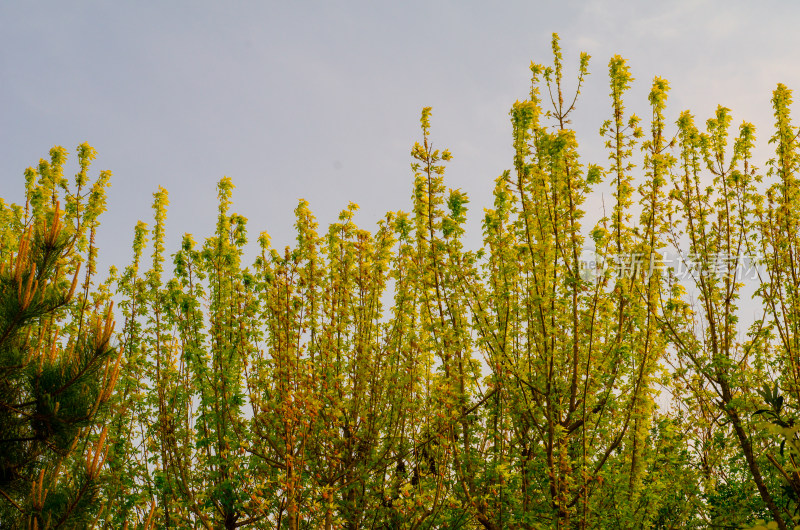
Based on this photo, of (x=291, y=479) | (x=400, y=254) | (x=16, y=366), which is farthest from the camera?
(x=400, y=254)

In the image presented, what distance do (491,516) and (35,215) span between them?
701cm

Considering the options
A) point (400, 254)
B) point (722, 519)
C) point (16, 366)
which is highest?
point (400, 254)

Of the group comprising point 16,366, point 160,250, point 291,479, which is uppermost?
point 160,250

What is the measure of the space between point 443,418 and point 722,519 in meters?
3.97

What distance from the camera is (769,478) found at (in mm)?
7441

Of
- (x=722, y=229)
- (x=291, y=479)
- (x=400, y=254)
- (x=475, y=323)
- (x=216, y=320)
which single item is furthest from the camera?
(x=722, y=229)

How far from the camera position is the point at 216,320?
23.4 ft

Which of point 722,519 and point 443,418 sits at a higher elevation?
point 443,418

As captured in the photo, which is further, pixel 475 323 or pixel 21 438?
pixel 475 323

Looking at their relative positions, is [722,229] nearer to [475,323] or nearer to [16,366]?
[475,323]

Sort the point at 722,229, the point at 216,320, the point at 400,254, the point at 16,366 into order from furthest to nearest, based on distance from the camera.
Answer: the point at 722,229 → the point at 216,320 → the point at 400,254 → the point at 16,366

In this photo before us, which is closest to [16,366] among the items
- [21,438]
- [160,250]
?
[21,438]

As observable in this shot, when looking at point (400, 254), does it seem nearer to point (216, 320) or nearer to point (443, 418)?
point (443, 418)

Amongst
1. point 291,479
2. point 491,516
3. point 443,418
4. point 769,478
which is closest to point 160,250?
point 291,479
